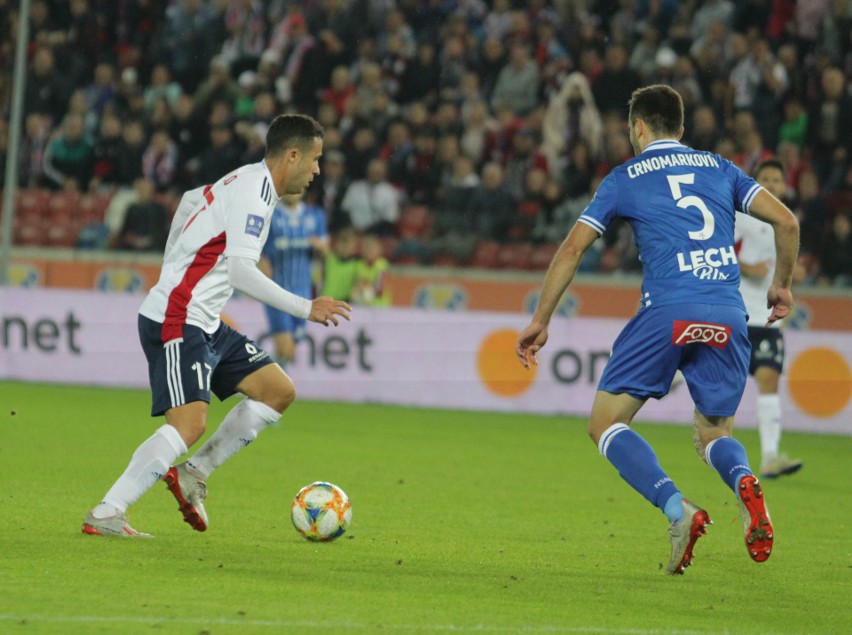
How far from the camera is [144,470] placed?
21.1ft

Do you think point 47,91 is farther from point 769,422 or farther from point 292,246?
point 769,422

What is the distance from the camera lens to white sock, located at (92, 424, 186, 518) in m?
6.42

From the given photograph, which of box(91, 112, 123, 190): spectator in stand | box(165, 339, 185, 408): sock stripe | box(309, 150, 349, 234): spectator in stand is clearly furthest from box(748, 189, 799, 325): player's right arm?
box(91, 112, 123, 190): spectator in stand

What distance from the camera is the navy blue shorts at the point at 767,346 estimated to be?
1020 centimetres

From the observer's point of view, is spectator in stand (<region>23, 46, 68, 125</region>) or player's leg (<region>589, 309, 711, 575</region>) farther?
spectator in stand (<region>23, 46, 68, 125</region>)

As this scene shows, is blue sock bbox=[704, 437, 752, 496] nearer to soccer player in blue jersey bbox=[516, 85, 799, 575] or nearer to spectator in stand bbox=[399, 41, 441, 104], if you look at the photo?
soccer player in blue jersey bbox=[516, 85, 799, 575]

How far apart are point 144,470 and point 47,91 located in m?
15.4

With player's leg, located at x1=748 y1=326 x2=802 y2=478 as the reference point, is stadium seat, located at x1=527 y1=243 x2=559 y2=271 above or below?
above

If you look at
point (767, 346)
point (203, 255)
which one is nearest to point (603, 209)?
point (203, 255)

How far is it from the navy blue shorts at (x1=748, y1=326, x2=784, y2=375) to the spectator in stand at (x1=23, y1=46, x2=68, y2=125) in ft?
42.9

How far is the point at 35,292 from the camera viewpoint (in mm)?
15469

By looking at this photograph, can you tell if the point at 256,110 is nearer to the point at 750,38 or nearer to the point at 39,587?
the point at 750,38

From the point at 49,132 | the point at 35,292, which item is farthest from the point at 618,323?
the point at 49,132

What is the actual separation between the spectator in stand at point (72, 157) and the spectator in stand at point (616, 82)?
7.07 metres
